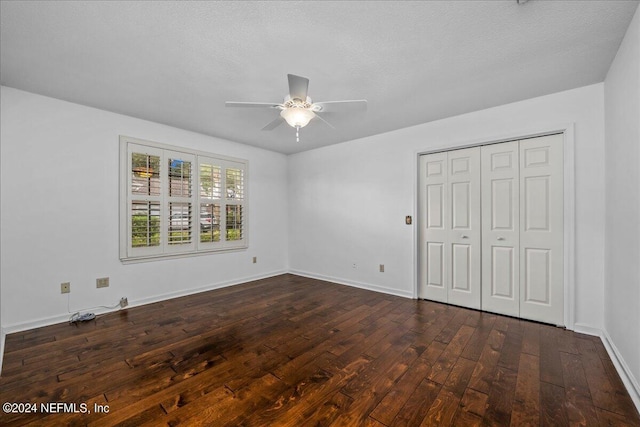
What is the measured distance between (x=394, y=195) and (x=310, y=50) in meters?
2.58

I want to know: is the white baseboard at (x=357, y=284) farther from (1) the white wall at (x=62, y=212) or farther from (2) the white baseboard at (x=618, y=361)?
(1) the white wall at (x=62, y=212)

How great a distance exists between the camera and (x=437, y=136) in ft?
12.3

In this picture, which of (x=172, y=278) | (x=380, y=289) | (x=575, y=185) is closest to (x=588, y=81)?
(x=575, y=185)

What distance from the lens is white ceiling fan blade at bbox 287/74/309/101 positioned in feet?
6.34

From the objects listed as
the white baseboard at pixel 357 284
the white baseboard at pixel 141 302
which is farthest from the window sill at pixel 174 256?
the white baseboard at pixel 357 284

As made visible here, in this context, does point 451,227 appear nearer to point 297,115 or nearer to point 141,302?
point 297,115

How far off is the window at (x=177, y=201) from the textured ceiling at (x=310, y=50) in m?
0.82

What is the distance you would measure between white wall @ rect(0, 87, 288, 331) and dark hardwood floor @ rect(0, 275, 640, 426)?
0.34 m

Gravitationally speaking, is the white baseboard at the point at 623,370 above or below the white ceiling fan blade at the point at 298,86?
below

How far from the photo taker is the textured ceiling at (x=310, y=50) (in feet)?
5.78

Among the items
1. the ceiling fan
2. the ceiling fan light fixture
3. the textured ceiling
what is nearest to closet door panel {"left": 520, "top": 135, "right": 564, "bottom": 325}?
the textured ceiling

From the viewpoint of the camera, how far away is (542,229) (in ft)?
10.0

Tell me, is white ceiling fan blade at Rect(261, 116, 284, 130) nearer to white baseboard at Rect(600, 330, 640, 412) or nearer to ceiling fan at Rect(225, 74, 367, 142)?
ceiling fan at Rect(225, 74, 367, 142)

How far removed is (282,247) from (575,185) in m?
4.51
